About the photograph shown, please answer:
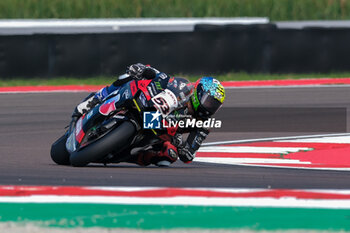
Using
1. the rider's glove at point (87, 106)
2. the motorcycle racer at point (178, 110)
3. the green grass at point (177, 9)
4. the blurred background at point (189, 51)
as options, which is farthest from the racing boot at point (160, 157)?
the green grass at point (177, 9)

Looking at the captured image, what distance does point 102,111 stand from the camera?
8.73 meters

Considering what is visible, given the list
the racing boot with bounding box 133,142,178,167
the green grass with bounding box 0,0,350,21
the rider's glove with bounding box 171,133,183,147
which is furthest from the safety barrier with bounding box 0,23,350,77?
the green grass with bounding box 0,0,350,21

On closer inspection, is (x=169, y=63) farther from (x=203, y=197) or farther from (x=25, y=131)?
(x=203, y=197)

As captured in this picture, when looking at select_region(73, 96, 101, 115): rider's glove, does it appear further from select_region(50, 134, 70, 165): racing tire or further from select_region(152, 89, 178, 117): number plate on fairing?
select_region(152, 89, 178, 117): number plate on fairing

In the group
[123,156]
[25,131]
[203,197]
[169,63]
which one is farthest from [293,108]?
[203,197]

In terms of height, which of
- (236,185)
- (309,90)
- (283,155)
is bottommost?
(309,90)

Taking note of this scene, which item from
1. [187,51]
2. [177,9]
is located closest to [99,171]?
[187,51]

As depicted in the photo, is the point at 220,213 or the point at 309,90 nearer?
the point at 220,213

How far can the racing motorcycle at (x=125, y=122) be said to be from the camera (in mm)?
8508

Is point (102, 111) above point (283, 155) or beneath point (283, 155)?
above

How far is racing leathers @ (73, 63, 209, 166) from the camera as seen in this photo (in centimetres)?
891

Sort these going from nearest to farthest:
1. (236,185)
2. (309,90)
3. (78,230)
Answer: (78,230), (236,185), (309,90)

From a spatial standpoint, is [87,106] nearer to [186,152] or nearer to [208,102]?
[186,152]

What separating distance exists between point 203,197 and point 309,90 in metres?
12.3
